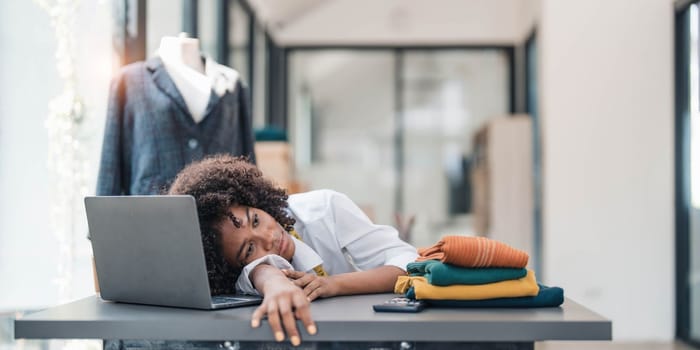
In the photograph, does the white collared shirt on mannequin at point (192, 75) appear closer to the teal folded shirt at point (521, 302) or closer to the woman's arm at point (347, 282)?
the woman's arm at point (347, 282)

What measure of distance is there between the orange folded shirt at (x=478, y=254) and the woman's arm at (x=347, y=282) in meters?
0.23

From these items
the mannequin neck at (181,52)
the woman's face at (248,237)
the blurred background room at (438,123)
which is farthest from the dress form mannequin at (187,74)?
the woman's face at (248,237)

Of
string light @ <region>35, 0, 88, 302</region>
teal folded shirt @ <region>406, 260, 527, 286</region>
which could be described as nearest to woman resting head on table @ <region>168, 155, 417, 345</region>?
teal folded shirt @ <region>406, 260, 527, 286</region>

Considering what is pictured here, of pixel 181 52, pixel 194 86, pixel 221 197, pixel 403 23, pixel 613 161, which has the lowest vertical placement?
pixel 221 197

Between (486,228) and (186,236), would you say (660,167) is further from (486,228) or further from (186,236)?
(186,236)

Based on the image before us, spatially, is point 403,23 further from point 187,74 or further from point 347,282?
point 347,282

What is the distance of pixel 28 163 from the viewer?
2482 millimetres

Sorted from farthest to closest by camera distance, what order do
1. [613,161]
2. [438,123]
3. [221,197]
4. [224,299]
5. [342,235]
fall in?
[438,123]
[613,161]
[342,235]
[221,197]
[224,299]

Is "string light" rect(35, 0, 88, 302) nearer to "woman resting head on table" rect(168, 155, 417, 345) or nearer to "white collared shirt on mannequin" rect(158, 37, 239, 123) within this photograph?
"white collared shirt on mannequin" rect(158, 37, 239, 123)

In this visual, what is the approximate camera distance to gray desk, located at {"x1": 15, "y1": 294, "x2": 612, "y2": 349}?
1091 mm

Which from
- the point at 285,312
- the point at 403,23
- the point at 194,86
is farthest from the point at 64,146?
the point at 403,23

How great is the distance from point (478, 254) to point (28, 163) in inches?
68.8

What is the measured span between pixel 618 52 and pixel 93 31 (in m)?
3.19

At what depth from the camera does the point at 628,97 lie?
4695mm
